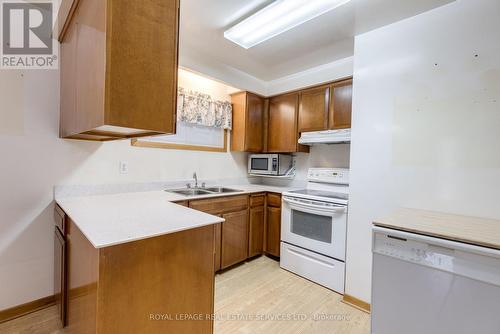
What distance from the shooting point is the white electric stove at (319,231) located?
Answer: 88.7 inches

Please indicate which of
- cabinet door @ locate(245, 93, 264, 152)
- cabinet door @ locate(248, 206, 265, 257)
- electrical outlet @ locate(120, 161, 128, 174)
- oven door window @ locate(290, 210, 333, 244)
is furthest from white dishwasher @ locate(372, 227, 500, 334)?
electrical outlet @ locate(120, 161, 128, 174)

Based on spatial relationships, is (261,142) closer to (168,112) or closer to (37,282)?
(168,112)

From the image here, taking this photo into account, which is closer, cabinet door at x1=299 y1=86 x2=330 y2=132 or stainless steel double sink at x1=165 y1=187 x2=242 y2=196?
stainless steel double sink at x1=165 y1=187 x2=242 y2=196

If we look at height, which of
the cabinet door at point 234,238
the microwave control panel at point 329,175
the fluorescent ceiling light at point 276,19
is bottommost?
the cabinet door at point 234,238

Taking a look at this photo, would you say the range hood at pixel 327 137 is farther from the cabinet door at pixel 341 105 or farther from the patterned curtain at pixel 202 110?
the patterned curtain at pixel 202 110

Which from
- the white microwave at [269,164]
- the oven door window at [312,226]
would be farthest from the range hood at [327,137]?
the oven door window at [312,226]

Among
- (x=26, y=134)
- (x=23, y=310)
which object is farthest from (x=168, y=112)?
(x=23, y=310)

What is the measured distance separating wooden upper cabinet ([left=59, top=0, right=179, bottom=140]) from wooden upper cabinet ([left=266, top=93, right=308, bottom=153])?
2.02 m

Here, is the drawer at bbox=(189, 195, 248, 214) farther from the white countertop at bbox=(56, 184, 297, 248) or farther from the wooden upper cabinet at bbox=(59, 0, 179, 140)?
the wooden upper cabinet at bbox=(59, 0, 179, 140)

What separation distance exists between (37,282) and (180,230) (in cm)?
171

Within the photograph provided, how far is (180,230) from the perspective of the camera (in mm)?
1206

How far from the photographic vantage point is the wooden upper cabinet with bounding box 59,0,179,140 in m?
1.09

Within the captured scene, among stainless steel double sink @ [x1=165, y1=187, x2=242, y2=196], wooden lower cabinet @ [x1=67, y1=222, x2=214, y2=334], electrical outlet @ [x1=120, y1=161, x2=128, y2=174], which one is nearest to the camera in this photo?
wooden lower cabinet @ [x1=67, y1=222, x2=214, y2=334]

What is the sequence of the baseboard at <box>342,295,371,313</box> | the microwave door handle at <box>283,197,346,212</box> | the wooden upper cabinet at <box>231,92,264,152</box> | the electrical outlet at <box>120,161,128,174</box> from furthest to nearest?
the wooden upper cabinet at <box>231,92,264,152</box>
the electrical outlet at <box>120,161,128,174</box>
the microwave door handle at <box>283,197,346,212</box>
the baseboard at <box>342,295,371,313</box>
